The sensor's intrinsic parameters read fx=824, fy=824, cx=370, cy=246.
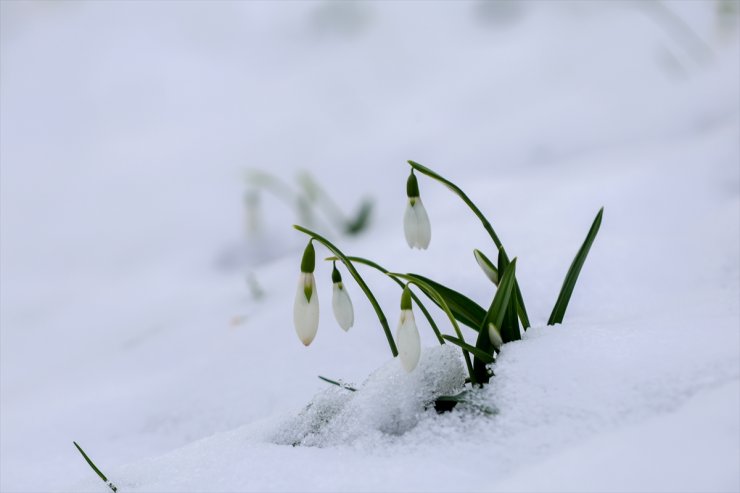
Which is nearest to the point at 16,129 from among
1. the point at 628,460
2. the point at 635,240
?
the point at 635,240

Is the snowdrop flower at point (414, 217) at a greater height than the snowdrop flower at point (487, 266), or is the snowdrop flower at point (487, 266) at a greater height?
the snowdrop flower at point (414, 217)

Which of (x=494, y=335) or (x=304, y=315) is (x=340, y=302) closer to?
(x=304, y=315)

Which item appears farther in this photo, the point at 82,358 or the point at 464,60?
the point at 464,60

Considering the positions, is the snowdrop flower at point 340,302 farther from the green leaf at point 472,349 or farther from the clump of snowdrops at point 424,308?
the green leaf at point 472,349

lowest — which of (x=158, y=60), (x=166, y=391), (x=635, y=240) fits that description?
(x=166, y=391)

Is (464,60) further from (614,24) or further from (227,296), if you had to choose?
(227,296)

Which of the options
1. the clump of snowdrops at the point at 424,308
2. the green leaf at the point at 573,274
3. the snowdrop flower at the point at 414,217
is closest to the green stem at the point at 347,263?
the clump of snowdrops at the point at 424,308

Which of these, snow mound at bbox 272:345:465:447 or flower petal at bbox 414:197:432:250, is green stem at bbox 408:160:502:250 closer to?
flower petal at bbox 414:197:432:250
